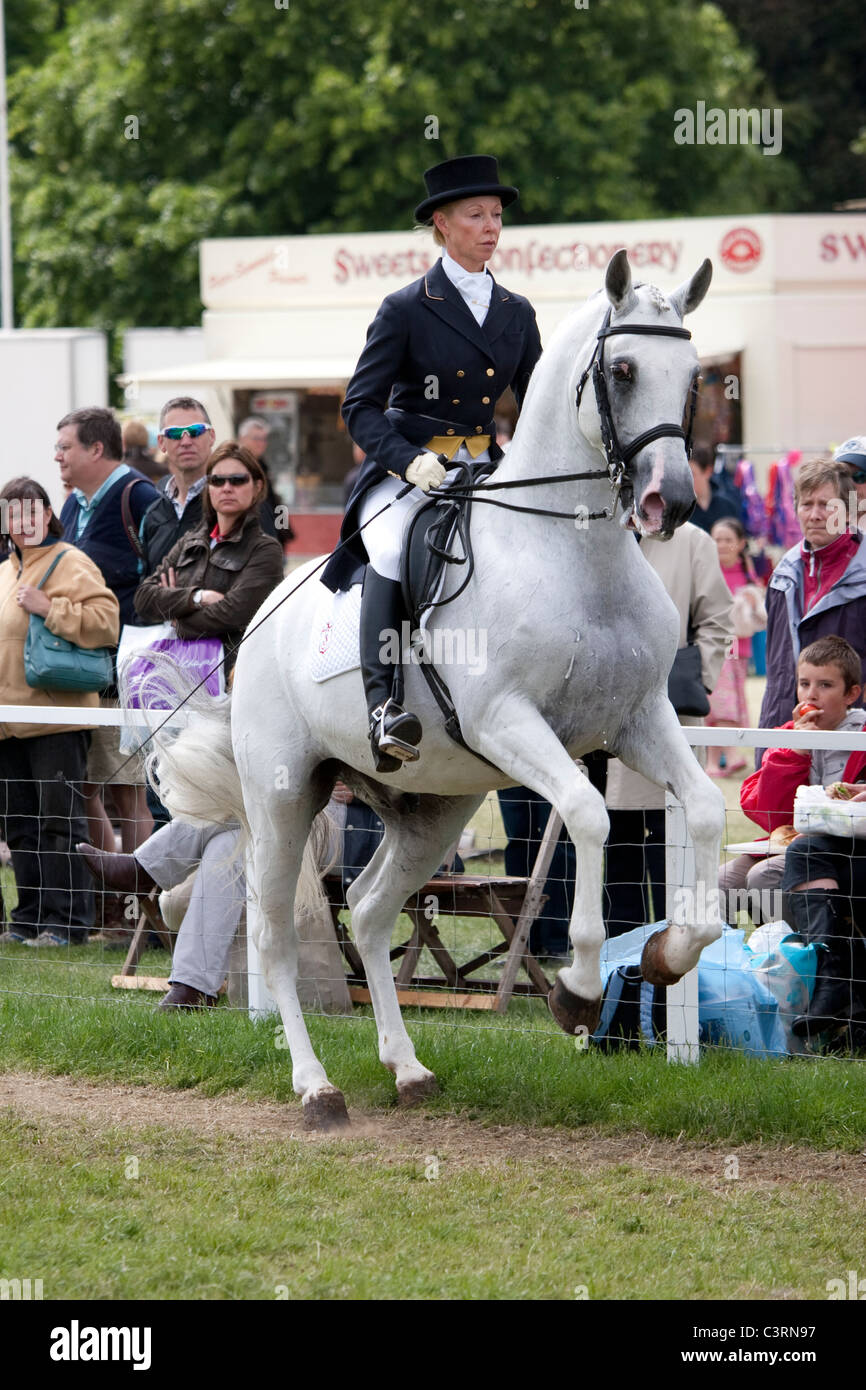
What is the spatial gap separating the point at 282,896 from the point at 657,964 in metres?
1.98

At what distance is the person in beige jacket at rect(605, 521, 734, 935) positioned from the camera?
8602 mm

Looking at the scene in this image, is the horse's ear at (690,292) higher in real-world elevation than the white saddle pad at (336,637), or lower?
higher

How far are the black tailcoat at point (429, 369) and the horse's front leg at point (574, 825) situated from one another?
1054mm

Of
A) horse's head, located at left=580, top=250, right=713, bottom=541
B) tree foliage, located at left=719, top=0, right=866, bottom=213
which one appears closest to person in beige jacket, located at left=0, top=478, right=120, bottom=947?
horse's head, located at left=580, top=250, right=713, bottom=541

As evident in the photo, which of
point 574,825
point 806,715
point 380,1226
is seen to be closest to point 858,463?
point 806,715

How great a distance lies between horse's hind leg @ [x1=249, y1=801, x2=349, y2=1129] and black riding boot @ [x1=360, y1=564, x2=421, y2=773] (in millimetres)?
972

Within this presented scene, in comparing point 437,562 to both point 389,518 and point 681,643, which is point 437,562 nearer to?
point 389,518

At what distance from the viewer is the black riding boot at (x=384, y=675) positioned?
5859mm

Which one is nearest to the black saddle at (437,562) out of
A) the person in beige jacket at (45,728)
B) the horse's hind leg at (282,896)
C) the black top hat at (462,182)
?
the black top hat at (462,182)

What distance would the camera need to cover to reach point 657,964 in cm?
562

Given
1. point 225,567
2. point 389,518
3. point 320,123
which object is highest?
point 320,123

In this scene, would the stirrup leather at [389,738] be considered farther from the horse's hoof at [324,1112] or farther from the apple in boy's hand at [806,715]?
the apple in boy's hand at [806,715]

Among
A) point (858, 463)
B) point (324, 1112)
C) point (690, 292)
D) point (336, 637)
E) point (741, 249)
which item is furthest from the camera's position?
point (741, 249)

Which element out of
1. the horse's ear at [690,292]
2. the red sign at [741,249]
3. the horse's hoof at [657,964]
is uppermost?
the red sign at [741,249]
